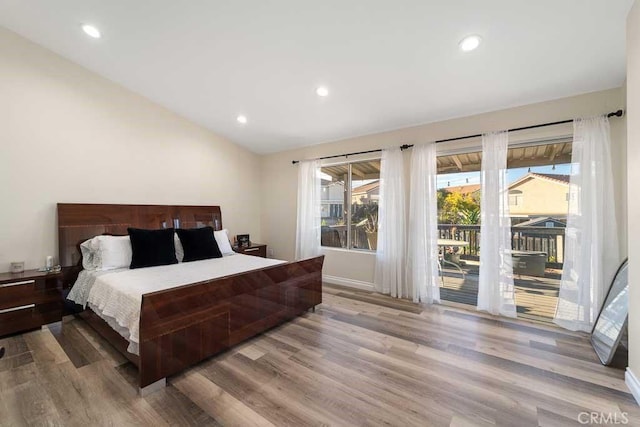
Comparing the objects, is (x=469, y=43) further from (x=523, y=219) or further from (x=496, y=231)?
(x=523, y=219)

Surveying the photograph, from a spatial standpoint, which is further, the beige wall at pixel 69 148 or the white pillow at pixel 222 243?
the white pillow at pixel 222 243

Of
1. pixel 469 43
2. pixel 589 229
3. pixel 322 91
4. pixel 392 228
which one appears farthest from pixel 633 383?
pixel 322 91

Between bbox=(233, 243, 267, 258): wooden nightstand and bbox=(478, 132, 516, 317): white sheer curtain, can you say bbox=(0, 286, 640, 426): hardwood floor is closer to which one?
bbox=(478, 132, 516, 317): white sheer curtain

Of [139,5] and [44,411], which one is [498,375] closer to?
[44,411]

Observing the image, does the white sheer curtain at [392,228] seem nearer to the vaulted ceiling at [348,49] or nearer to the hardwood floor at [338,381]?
the vaulted ceiling at [348,49]

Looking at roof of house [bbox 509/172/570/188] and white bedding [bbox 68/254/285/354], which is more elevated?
roof of house [bbox 509/172/570/188]

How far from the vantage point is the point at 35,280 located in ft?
8.89

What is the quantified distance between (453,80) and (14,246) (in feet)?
16.6

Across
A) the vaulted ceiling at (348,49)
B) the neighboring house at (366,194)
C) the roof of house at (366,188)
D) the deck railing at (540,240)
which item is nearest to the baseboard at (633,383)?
the deck railing at (540,240)

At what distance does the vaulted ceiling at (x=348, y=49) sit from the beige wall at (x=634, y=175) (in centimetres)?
27

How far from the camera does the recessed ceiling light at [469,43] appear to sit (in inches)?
86.8

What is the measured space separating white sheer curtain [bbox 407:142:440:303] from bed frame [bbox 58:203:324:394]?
140 cm

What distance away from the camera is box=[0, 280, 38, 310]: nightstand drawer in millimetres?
2518

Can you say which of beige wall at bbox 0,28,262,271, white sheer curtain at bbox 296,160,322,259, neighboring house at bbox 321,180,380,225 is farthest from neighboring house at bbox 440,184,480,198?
beige wall at bbox 0,28,262,271
